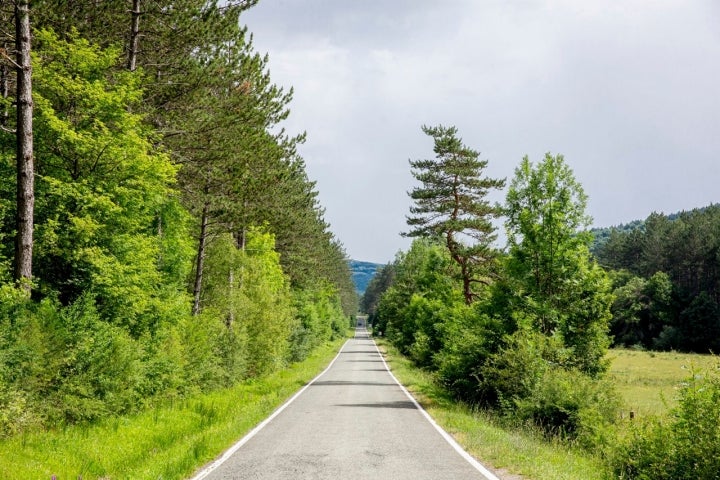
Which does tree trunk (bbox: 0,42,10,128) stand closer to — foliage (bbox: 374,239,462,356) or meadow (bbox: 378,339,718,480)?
meadow (bbox: 378,339,718,480)

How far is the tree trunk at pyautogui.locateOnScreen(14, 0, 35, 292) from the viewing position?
12.6 meters

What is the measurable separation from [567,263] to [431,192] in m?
13.5

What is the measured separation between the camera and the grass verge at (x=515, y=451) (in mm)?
9148

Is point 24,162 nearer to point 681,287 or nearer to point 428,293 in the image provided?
point 428,293

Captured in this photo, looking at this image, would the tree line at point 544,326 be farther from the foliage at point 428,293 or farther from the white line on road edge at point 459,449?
the foliage at point 428,293

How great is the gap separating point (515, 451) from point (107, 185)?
11708mm

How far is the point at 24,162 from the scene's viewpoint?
12.7 meters

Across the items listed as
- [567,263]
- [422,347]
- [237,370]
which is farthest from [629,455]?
[422,347]

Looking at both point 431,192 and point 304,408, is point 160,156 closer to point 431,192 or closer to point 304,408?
point 304,408

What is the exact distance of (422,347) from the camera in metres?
38.1

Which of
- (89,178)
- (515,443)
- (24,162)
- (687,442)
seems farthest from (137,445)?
(687,442)

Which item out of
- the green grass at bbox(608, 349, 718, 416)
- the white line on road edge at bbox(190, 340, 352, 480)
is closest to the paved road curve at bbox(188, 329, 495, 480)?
the white line on road edge at bbox(190, 340, 352, 480)

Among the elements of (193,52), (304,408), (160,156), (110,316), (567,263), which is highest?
(193,52)

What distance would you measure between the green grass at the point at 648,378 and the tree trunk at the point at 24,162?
20.6 metres
